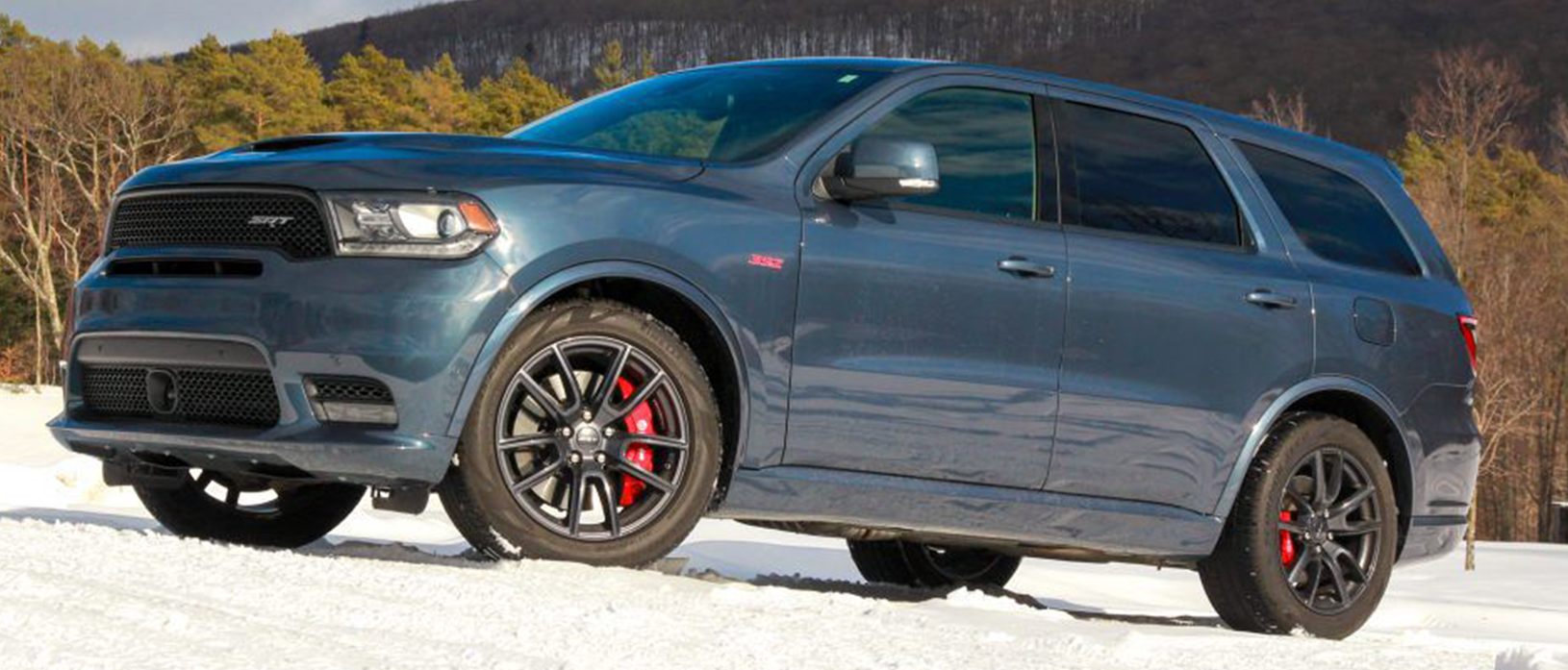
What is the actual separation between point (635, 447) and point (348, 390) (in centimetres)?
81

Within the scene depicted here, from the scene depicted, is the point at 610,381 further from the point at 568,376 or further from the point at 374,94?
the point at 374,94

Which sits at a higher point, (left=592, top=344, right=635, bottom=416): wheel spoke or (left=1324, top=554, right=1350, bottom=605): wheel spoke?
(left=592, top=344, right=635, bottom=416): wheel spoke

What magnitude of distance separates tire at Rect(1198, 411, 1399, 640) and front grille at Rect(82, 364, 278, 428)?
Answer: 3.56m

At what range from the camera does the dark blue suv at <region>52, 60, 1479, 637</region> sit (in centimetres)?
527

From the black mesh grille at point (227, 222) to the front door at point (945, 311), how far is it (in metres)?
1.41

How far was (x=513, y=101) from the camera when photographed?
86.8 m

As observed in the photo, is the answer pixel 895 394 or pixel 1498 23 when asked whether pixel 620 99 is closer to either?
pixel 895 394

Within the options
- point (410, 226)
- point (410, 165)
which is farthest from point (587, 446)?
point (410, 165)

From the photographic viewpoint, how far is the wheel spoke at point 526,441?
17.6 ft

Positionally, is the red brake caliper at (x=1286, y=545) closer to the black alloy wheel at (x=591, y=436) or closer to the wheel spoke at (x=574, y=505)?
the black alloy wheel at (x=591, y=436)

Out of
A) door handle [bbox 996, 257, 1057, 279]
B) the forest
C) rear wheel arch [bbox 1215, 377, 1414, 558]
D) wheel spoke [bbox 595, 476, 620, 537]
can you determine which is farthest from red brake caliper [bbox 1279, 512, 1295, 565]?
the forest

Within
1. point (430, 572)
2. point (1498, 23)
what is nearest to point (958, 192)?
point (430, 572)

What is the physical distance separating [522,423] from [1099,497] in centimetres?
215

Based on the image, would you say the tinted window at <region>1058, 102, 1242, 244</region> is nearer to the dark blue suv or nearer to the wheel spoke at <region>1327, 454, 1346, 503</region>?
the dark blue suv
